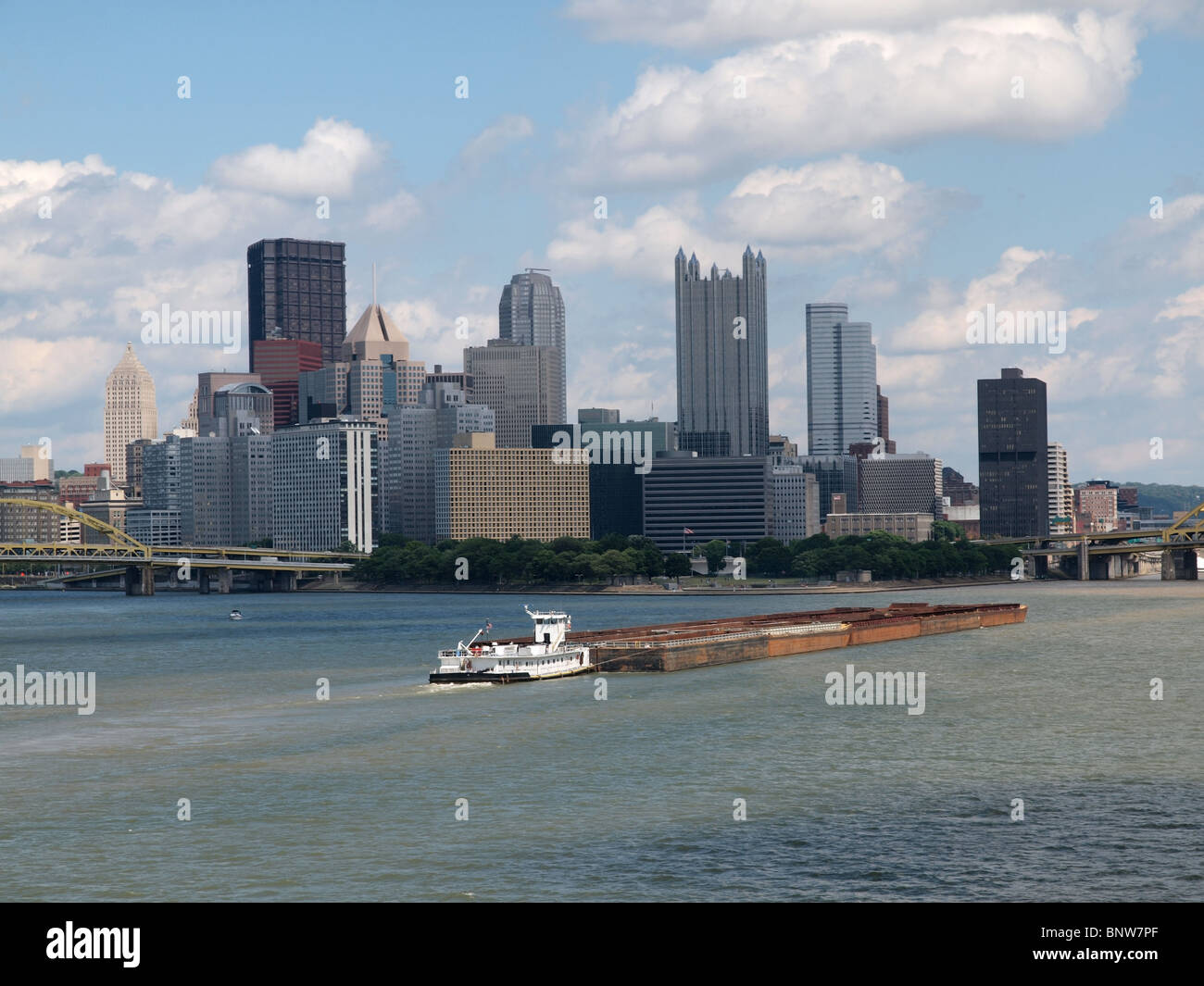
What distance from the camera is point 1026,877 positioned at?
3127 centimetres

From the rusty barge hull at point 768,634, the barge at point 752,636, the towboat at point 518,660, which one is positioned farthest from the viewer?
the rusty barge hull at point 768,634

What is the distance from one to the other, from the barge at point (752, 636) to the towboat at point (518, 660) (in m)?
0.14

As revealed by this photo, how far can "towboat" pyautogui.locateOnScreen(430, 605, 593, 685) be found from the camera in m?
78.5

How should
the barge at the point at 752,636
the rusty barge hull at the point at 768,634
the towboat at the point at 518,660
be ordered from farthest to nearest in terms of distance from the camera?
the rusty barge hull at the point at 768,634
the barge at the point at 752,636
the towboat at the point at 518,660

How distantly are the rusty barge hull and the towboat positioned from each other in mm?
2953

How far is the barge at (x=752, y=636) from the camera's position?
3450 inches

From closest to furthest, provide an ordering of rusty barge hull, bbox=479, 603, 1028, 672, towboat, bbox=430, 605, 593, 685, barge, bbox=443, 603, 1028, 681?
towboat, bbox=430, 605, 593, 685 < barge, bbox=443, 603, 1028, 681 < rusty barge hull, bbox=479, 603, 1028, 672

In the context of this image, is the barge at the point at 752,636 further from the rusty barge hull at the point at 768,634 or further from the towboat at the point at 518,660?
the towboat at the point at 518,660

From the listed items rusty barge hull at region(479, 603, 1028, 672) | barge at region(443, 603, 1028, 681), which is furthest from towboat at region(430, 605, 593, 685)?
rusty barge hull at region(479, 603, 1028, 672)

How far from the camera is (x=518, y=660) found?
81.2 metres

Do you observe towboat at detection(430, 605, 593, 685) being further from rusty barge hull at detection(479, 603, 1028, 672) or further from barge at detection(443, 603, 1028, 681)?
rusty barge hull at detection(479, 603, 1028, 672)

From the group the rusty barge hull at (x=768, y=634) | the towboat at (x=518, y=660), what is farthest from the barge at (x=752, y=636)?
the towboat at (x=518, y=660)

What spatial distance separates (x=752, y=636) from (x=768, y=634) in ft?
8.77
